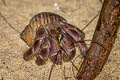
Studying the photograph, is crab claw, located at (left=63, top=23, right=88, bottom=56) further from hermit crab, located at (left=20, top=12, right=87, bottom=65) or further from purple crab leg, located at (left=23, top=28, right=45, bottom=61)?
purple crab leg, located at (left=23, top=28, right=45, bottom=61)

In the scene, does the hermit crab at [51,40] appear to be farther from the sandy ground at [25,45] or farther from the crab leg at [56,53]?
the sandy ground at [25,45]

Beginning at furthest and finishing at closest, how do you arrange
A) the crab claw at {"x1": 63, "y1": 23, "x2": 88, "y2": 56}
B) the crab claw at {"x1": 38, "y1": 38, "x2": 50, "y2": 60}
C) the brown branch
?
the crab claw at {"x1": 63, "y1": 23, "x2": 88, "y2": 56} < the crab claw at {"x1": 38, "y1": 38, "x2": 50, "y2": 60} < the brown branch

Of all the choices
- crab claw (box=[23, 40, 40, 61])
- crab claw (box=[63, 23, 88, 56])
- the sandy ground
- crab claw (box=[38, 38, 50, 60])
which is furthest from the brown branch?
crab claw (box=[23, 40, 40, 61])

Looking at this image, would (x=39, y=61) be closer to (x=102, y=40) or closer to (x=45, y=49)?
(x=45, y=49)

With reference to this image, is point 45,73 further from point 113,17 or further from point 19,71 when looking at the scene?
point 113,17

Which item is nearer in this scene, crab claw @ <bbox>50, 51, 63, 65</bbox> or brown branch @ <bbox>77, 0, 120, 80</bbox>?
brown branch @ <bbox>77, 0, 120, 80</bbox>

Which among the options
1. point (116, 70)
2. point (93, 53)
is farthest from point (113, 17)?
point (116, 70)

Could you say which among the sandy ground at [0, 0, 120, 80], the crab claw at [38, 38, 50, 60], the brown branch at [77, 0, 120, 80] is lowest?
the sandy ground at [0, 0, 120, 80]
